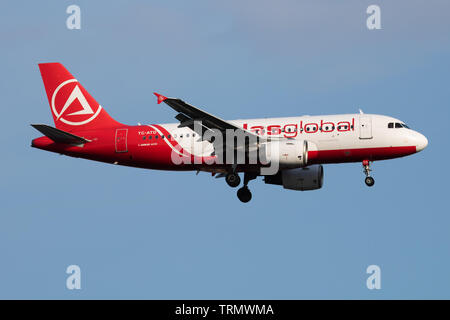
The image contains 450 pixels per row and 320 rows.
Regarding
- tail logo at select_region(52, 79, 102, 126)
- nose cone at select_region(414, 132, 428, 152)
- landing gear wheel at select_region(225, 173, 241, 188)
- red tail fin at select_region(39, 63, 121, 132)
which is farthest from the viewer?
tail logo at select_region(52, 79, 102, 126)

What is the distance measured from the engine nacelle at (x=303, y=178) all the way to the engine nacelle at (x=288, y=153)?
4215mm

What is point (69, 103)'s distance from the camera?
173ft

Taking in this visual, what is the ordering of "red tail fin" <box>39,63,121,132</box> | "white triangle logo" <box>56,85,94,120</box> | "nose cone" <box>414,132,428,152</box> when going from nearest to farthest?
"nose cone" <box>414,132,428,152</box>, "red tail fin" <box>39,63,121,132</box>, "white triangle logo" <box>56,85,94,120</box>

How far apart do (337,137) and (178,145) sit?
916cm

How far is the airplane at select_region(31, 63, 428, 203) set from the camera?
153ft

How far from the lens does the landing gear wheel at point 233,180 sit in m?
48.7

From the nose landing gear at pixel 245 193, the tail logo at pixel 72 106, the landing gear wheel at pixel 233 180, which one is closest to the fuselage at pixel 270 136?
the landing gear wheel at pixel 233 180

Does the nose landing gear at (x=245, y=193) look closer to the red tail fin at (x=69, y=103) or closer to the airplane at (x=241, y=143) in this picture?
the airplane at (x=241, y=143)

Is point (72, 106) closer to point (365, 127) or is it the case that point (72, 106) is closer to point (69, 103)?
point (69, 103)

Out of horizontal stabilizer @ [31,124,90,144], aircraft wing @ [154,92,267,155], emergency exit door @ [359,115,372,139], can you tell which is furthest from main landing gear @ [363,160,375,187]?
horizontal stabilizer @ [31,124,90,144]

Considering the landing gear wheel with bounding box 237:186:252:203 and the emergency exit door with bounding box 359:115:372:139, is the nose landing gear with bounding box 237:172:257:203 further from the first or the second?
the emergency exit door with bounding box 359:115:372:139

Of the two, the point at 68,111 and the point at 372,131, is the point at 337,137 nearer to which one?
the point at 372,131

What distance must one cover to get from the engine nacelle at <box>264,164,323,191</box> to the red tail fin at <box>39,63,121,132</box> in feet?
35.2

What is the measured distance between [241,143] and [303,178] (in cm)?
551
